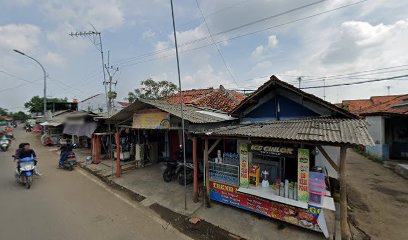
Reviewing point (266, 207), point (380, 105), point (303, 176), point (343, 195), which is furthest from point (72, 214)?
point (380, 105)

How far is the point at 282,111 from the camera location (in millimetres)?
8188

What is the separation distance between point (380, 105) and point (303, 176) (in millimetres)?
18445

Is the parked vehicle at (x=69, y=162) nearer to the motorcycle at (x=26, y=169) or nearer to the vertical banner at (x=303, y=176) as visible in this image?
the motorcycle at (x=26, y=169)

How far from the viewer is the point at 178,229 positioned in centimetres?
544

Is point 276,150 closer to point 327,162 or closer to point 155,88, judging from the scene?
point 327,162

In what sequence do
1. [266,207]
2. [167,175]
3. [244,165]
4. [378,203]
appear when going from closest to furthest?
[266,207], [244,165], [378,203], [167,175]

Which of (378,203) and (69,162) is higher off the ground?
(69,162)

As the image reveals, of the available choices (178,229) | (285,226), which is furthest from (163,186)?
(285,226)

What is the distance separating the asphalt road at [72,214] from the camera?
505 cm

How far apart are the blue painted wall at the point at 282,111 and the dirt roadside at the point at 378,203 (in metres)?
3.70

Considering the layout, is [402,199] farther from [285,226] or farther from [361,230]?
[285,226]

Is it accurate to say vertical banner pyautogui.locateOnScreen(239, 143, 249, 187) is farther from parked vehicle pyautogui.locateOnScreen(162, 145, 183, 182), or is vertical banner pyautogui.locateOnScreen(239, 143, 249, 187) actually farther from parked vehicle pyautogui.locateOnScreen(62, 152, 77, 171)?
parked vehicle pyautogui.locateOnScreen(62, 152, 77, 171)

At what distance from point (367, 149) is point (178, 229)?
17241 millimetres

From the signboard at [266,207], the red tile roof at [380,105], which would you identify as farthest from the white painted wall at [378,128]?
the signboard at [266,207]
